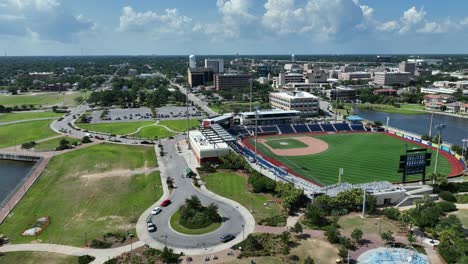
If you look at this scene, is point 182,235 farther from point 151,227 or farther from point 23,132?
point 23,132

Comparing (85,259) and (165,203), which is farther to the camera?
(165,203)

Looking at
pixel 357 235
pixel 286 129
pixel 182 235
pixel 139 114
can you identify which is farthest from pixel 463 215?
pixel 139 114

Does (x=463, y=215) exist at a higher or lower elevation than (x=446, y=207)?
lower

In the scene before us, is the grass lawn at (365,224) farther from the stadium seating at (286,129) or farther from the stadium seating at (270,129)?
the stadium seating at (270,129)

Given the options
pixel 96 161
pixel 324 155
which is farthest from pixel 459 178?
pixel 96 161

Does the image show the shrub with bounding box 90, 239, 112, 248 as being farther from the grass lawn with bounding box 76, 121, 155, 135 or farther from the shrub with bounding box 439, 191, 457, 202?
the grass lawn with bounding box 76, 121, 155, 135

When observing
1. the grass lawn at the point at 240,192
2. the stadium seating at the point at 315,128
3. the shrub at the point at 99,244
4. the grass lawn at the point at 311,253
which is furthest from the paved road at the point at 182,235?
the stadium seating at the point at 315,128

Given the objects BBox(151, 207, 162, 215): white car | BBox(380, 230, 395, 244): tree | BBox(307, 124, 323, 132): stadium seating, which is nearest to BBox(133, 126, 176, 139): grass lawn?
BBox(307, 124, 323, 132): stadium seating
